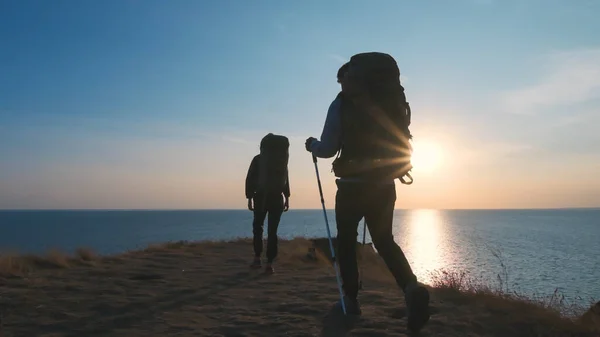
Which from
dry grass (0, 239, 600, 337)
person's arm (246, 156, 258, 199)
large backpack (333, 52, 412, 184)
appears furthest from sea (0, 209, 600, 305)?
person's arm (246, 156, 258, 199)

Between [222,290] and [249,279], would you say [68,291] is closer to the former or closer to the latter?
[222,290]

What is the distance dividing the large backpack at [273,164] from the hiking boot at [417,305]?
4.44 metres

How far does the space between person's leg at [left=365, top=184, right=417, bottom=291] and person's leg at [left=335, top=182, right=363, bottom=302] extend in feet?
0.40

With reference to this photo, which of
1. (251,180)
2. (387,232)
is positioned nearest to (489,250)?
(251,180)

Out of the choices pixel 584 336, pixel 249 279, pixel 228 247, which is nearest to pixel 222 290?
pixel 249 279

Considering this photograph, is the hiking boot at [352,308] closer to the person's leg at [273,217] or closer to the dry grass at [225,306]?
the dry grass at [225,306]

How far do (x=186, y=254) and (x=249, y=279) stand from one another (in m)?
4.15

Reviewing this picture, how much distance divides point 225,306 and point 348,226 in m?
1.90

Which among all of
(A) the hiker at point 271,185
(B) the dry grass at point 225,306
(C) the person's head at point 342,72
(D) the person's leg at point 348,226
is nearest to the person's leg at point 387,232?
(D) the person's leg at point 348,226

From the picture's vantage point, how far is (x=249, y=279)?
7.73 metres

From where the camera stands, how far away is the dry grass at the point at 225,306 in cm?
457

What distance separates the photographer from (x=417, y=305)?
4.34 meters

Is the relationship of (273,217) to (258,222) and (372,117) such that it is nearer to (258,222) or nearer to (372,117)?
(258,222)

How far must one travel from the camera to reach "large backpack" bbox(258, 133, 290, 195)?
852 centimetres
